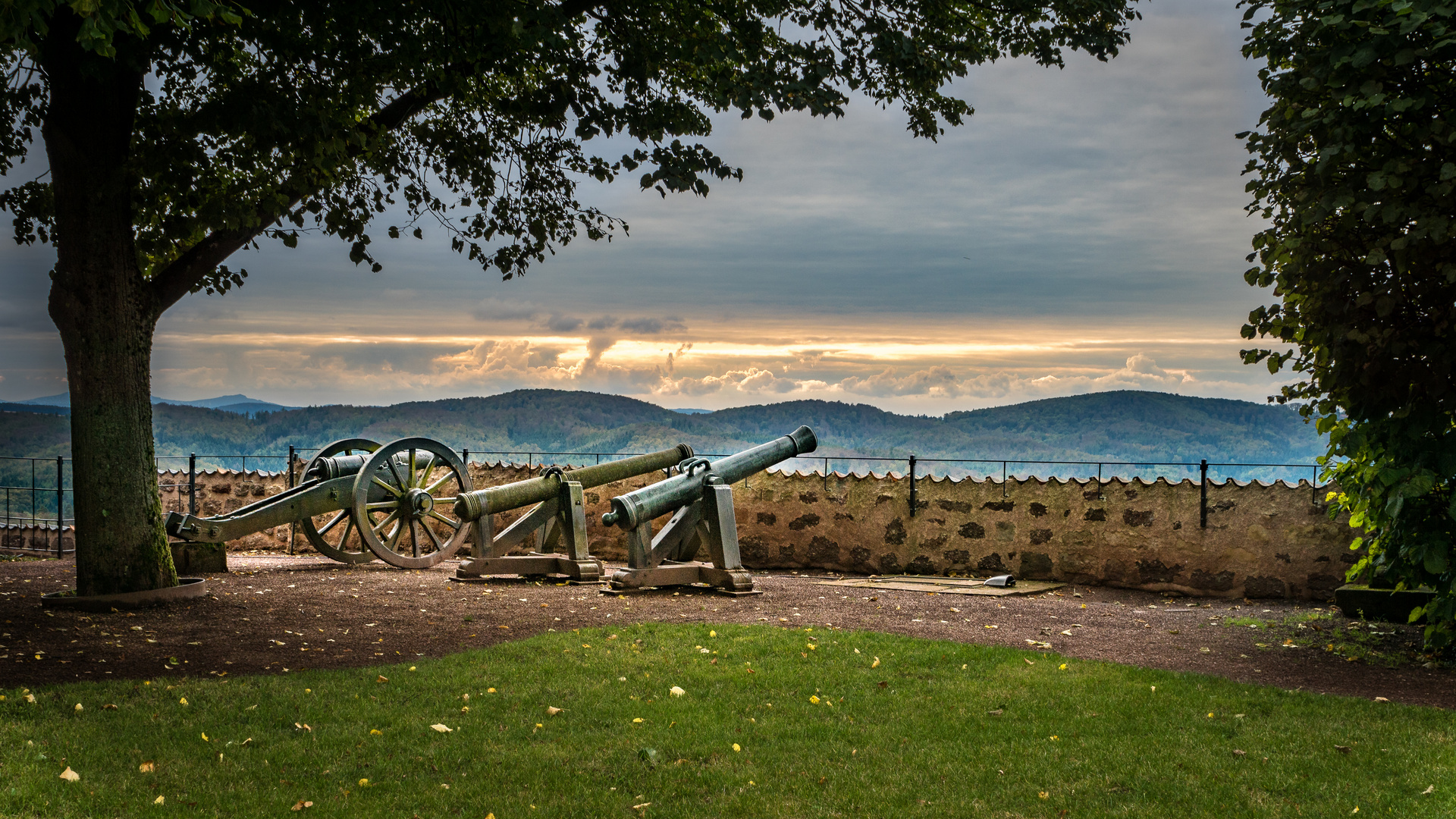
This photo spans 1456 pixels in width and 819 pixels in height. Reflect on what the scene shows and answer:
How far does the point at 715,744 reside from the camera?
460 cm

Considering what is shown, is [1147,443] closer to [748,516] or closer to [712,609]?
[748,516]

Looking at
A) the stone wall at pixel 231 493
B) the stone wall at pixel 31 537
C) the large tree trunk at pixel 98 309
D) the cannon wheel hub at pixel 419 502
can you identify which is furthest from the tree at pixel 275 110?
the stone wall at pixel 31 537

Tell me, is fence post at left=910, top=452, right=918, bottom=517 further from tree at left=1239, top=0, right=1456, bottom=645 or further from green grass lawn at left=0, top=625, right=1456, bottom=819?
green grass lawn at left=0, top=625, right=1456, bottom=819

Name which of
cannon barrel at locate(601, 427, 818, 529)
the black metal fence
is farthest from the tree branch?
the black metal fence

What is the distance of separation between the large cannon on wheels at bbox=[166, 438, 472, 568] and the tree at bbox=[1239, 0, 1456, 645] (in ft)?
28.1

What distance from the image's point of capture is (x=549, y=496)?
36.2 feet

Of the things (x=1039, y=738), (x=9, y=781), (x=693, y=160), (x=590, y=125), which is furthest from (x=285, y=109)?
(x=1039, y=738)

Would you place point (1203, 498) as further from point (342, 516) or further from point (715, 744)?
point (342, 516)

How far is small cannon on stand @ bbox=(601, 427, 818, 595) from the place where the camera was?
9594 millimetres

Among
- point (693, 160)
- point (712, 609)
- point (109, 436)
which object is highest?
point (693, 160)

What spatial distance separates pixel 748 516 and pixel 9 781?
385 inches

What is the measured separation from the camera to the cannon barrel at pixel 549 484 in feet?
34.7

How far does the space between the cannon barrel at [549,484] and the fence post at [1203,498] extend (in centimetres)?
546

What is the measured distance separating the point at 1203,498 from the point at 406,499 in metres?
8.69
